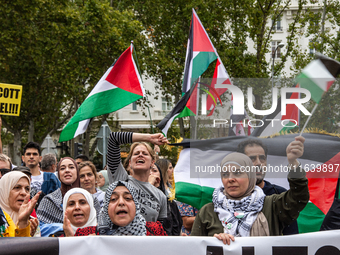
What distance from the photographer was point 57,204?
4.68 meters

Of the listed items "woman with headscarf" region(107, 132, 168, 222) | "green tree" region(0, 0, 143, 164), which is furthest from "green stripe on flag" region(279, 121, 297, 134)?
"green tree" region(0, 0, 143, 164)

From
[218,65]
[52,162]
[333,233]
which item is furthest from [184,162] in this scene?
[218,65]

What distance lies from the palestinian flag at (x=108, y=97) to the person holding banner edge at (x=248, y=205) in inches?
135

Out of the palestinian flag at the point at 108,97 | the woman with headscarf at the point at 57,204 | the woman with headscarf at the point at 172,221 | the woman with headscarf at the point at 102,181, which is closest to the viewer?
the woman with headscarf at the point at 172,221

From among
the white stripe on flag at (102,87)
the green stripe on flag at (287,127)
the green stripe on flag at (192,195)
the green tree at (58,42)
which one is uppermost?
the green tree at (58,42)

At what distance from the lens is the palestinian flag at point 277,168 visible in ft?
11.3

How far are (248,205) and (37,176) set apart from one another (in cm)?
390

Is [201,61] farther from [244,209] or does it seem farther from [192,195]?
[244,209]

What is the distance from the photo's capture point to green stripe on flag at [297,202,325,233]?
144 inches

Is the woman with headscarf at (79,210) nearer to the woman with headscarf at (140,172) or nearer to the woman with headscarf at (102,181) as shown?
the woman with headscarf at (140,172)

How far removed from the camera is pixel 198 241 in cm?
324

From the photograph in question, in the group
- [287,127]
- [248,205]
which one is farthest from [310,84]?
[248,205]

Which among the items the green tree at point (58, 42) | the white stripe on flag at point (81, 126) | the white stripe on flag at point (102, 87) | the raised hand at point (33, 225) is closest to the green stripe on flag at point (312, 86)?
the raised hand at point (33, 225)

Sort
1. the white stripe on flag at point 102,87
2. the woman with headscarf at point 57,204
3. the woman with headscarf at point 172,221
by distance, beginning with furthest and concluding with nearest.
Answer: the white stripe on flag at point 102,87, the woman with headscarf at point 57,204, the woman with headscarf at point 172,221
